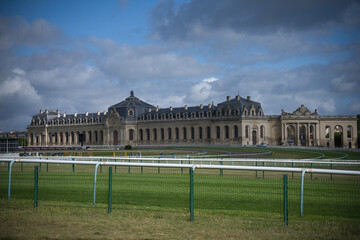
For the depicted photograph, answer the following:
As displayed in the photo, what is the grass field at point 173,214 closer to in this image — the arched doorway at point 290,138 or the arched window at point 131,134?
the arched doorway at point 290,138

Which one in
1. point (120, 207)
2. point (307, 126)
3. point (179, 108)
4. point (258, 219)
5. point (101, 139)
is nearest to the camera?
point (258, 219)

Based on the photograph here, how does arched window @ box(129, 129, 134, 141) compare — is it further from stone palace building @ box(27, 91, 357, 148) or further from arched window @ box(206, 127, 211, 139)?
arched window @ box(206, 127, 211, 139)

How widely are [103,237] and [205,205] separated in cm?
487

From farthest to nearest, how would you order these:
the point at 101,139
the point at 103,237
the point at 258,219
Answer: the point at 101,139, the point at 258,219, the point at 103,237

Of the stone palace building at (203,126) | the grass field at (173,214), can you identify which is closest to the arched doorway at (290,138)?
the stone palace building at (203,126)

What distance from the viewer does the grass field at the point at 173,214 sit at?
31.8ft

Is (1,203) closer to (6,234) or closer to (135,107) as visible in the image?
(6,234)

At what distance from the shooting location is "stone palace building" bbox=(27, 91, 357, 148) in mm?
97688

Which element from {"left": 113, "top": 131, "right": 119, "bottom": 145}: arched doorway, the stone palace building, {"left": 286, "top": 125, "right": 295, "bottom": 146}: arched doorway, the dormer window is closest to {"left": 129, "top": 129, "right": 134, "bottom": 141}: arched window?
the stone palace building

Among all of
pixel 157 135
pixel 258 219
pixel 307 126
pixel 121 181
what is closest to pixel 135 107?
pixel 157 135

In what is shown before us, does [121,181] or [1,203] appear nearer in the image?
[1,203]

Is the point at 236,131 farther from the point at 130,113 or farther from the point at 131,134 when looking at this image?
the point at 130,113

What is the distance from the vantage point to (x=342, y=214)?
11.4 meters

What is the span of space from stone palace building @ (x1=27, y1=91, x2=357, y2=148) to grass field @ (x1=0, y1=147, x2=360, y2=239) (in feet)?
273
